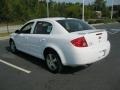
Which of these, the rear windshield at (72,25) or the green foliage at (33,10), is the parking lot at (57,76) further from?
the green foliage at (33,10)

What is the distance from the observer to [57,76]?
7051 millimetres

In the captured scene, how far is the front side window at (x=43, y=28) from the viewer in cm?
768

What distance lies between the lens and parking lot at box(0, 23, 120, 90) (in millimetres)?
6200

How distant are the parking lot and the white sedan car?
42cm

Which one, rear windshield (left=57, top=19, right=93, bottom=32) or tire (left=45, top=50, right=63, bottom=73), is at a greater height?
rear windshield (left=57, top=19, right=93, bottom=32)

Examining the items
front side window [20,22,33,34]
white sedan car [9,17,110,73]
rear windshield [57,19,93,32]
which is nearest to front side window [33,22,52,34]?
white sedan car [9,17,110,73]

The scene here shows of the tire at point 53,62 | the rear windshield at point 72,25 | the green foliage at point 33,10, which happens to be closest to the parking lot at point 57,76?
the tire at point 53,62

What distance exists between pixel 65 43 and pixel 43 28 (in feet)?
4.60

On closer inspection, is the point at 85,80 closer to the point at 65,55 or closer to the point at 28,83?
the point at 65,55

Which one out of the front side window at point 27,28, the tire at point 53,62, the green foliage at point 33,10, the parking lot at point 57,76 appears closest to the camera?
the parking lot at point 57,76

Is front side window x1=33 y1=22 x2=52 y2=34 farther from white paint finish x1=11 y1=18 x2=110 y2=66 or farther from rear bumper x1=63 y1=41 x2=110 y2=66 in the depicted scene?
rear bumper x1=63 y1=41 x2=110 y2=66

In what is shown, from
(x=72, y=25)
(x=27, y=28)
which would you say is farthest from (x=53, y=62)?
(x=27, y=28)

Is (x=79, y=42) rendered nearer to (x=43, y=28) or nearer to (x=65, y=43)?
(x=65, y=43)

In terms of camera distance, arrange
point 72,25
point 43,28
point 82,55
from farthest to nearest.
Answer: point 43,28 → point 72,25 → point 82,55
